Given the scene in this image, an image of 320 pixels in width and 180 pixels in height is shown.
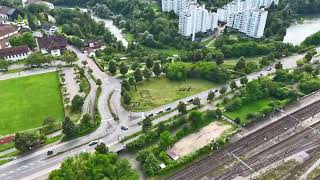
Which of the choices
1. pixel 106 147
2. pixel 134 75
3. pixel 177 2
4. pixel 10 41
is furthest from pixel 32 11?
pixel 106 147

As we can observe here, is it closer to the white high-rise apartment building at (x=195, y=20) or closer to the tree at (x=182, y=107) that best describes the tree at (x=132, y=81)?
the tree at (x=182, y=107)

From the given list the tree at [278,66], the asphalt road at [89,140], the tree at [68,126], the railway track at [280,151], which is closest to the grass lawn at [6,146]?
the asphalt road at [89,140]

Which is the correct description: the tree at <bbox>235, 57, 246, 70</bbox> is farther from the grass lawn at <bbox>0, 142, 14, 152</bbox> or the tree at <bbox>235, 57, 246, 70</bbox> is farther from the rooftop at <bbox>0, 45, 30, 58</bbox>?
the rooftop at <bbox>0, 45, 30, 58</bbox>

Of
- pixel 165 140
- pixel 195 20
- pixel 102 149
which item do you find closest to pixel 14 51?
pixel 102 149

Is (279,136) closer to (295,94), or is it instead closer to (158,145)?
(295,94)

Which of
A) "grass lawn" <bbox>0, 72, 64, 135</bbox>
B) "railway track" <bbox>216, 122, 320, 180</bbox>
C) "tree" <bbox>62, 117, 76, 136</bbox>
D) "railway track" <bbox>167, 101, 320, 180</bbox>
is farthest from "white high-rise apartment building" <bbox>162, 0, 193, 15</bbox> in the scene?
"tree" <bbox>62, 117, 76, 136</bbox>

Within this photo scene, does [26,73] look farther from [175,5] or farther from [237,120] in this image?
[175,5]
